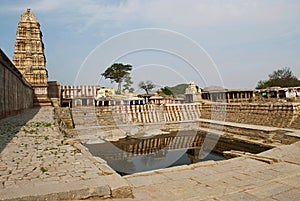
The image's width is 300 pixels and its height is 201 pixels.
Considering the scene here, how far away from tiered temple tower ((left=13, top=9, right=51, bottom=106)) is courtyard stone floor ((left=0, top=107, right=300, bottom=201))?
68.5ft

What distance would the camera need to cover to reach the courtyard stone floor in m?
3.27

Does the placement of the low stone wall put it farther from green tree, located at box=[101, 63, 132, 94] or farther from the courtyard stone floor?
green tree, located at box=[101, 63, 132, 94]

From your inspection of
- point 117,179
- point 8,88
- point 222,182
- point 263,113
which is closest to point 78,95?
point 8,88

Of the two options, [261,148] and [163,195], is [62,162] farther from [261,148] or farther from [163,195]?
[261,148]

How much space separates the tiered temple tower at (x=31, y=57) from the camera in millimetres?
25266

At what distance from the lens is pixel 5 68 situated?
1268 cm

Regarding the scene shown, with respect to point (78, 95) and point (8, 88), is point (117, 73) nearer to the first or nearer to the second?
point (78, 95)

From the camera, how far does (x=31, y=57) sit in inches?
1007

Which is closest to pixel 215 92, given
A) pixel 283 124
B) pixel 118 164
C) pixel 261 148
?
pixel 283 124

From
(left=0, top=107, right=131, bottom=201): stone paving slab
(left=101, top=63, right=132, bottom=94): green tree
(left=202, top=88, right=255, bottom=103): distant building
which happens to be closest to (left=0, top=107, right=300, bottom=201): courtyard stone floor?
(left=0, top=107, right=131, bottom=201): stone paving slab

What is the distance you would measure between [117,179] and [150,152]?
11451 millimetres

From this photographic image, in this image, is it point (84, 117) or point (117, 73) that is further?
point (117, 73)

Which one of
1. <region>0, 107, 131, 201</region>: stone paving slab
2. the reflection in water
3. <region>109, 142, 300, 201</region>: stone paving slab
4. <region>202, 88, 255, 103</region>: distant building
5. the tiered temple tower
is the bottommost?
the reflection in water

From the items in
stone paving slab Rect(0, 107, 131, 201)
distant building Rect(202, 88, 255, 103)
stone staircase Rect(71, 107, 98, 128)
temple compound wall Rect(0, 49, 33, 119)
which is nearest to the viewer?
stone paving slab Rect(0, 107, 131, 201)
